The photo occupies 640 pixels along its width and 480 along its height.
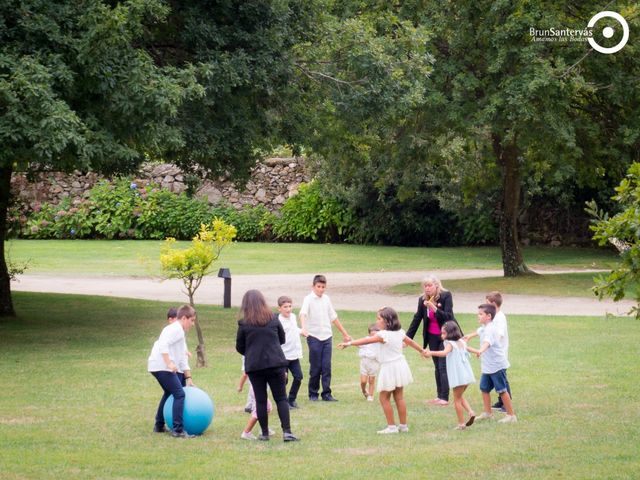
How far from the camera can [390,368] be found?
1076 cm

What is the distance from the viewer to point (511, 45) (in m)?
24.4

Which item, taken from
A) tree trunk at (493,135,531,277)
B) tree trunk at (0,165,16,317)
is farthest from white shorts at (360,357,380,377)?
tree trunk at (493,135,531,277)

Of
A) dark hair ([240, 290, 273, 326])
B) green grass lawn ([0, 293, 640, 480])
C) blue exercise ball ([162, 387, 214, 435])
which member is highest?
dark hair ([240, 290, 273, 326])

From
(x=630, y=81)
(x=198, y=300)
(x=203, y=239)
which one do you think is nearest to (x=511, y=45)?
(x=630, y=81)

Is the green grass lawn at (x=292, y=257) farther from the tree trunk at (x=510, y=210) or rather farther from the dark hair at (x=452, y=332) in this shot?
the dark hair at (x=452, y=332)

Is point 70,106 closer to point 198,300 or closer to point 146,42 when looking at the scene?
point 146,42

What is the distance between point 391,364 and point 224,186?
128ft

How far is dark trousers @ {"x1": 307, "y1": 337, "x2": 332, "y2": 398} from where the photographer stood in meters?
13.0

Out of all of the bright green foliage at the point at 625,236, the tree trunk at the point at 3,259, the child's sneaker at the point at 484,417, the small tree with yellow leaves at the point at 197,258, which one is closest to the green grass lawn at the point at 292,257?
the tree trunk at the point at 3,259

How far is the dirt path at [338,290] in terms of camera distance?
24281mm

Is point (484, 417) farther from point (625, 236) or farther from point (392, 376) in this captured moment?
point (625, 236)

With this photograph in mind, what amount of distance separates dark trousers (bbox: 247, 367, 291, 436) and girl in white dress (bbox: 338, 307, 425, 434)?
91cm

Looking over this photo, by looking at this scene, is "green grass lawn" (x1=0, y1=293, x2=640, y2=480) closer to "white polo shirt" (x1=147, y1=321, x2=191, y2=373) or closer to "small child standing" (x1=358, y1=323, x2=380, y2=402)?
"small child standing" (x1=358, y1=323, x2=380, y2=402)

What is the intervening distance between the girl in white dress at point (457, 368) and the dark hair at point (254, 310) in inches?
76.9
